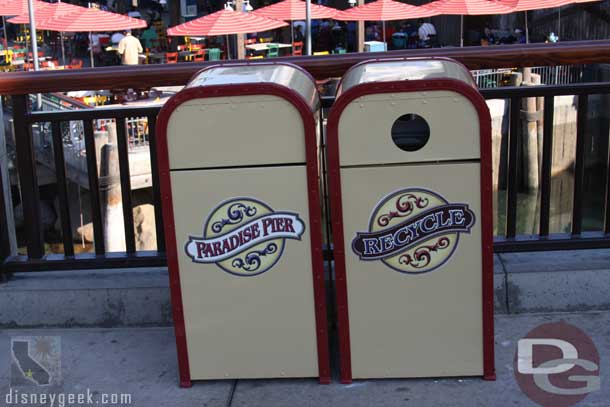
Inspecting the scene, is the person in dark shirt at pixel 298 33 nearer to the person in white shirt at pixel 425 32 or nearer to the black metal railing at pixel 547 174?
the person in white shirt at pixel 425 32

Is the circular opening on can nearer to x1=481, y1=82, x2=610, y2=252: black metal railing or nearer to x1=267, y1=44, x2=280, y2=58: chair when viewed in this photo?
x1=481, y1=82, x2=610, y2=252: black metal railing

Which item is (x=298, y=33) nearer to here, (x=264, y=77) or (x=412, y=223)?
(x=264, y=77)

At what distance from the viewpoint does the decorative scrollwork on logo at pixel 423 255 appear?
365cm

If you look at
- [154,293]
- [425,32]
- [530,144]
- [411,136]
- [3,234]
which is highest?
[425,32]

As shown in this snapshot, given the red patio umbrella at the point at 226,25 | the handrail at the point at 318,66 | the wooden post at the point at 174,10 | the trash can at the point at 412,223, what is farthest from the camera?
the wooden post at the point at 174,10

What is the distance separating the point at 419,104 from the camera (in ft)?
11.6

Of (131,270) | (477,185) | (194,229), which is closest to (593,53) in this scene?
(477,185)

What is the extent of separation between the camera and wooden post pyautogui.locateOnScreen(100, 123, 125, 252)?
1761cm

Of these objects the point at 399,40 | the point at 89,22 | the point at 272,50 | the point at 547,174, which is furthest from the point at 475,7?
the point at 547,174

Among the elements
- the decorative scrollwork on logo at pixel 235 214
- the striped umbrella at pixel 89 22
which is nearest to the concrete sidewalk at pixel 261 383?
the decorative scrollwork on logo at pixel 235 214

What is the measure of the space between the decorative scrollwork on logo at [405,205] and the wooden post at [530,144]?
2068 centimetres

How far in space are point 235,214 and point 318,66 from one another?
1135mm

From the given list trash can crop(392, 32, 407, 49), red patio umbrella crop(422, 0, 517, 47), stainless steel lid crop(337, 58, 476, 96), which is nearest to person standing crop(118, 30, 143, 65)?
Result: red patio umbrella crop(422, 0, 517, 47)

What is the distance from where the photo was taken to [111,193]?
1828cm
